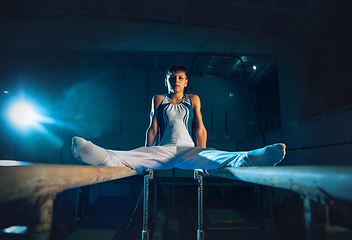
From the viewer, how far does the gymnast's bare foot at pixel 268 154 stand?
1.11 m

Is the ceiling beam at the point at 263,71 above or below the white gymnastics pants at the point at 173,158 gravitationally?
above

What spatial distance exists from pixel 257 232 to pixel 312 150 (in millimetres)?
2582

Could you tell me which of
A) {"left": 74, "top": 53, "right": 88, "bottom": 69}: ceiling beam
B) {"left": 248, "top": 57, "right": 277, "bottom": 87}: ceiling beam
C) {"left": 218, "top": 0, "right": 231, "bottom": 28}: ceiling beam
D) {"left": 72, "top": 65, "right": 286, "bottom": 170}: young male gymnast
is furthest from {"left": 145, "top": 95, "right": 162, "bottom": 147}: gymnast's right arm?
{"left": 74, "top": 53, "right": 88, "bottom": 69}: ceiling beam

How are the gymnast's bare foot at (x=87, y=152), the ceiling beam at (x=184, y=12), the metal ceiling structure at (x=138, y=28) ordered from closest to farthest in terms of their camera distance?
1. the gymnast's bare foot at (x=87, y=152)
2. the ceiling beam at (x=184, y=12)
3. the metal ceiling structure at (x=138, y=28)

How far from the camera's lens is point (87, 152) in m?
1.17

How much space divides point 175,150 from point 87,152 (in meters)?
0.79

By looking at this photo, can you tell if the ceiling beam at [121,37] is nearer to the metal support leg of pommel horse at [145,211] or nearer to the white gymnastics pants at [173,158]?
the metal support leg of pommel horse at [145,211]

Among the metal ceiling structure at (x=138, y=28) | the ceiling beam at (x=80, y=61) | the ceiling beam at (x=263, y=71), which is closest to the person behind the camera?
the metal ceiling structure at (x=138, y=28)

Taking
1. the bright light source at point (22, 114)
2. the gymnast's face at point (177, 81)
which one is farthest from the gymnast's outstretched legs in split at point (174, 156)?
the bright light source at point (22, 114)

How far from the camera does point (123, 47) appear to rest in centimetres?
696

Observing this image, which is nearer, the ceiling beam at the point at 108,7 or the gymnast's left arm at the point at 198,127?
the gymnast's left arm at the point at 198,127

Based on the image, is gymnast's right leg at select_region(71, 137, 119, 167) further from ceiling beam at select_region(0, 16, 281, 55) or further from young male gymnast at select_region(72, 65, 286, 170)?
ceiling beam at select_region(0, 16, 281, 55)

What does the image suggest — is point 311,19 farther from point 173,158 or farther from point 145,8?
point 173,158

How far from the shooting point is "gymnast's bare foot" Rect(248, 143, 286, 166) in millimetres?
1113
